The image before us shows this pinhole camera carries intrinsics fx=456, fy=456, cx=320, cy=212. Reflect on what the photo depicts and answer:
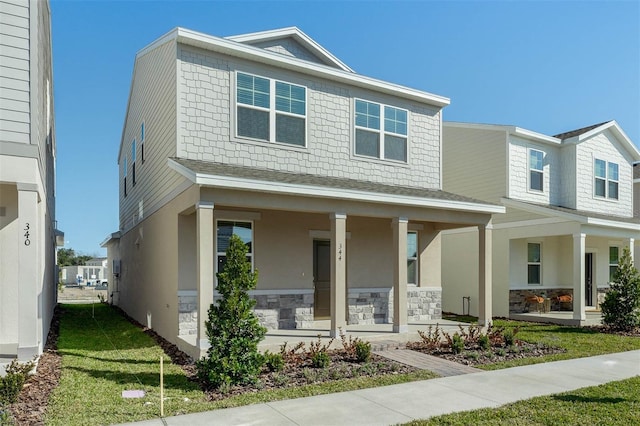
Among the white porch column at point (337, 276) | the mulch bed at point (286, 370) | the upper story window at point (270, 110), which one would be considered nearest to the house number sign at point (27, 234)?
the mulch bed at point (286, 370)

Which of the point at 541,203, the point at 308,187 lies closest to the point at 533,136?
the point at 541,203

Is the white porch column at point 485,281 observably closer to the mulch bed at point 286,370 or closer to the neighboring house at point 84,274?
the mulch bed at point 286,370

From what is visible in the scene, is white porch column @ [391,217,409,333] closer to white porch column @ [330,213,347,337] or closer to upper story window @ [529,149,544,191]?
white porch column @ [330,213,347,337]

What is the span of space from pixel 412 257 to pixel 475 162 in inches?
228

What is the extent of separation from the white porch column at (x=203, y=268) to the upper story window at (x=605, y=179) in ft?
53.4

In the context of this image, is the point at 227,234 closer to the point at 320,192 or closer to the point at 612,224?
the point at 320,192

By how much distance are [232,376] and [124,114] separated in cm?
1442

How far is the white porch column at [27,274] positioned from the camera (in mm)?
7469

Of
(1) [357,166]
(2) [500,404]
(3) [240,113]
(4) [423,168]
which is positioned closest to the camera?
(2) [500,404]

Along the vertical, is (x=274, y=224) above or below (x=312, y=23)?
below

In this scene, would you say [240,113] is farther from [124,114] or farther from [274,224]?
[124,114]

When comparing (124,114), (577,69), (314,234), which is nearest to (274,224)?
(314,234)

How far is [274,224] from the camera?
11.2 m

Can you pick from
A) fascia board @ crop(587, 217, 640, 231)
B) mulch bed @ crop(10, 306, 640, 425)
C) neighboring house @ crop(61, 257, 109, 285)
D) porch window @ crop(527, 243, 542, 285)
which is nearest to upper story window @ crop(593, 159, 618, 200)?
fascia board @ crop(587, 217, 640, 231)
